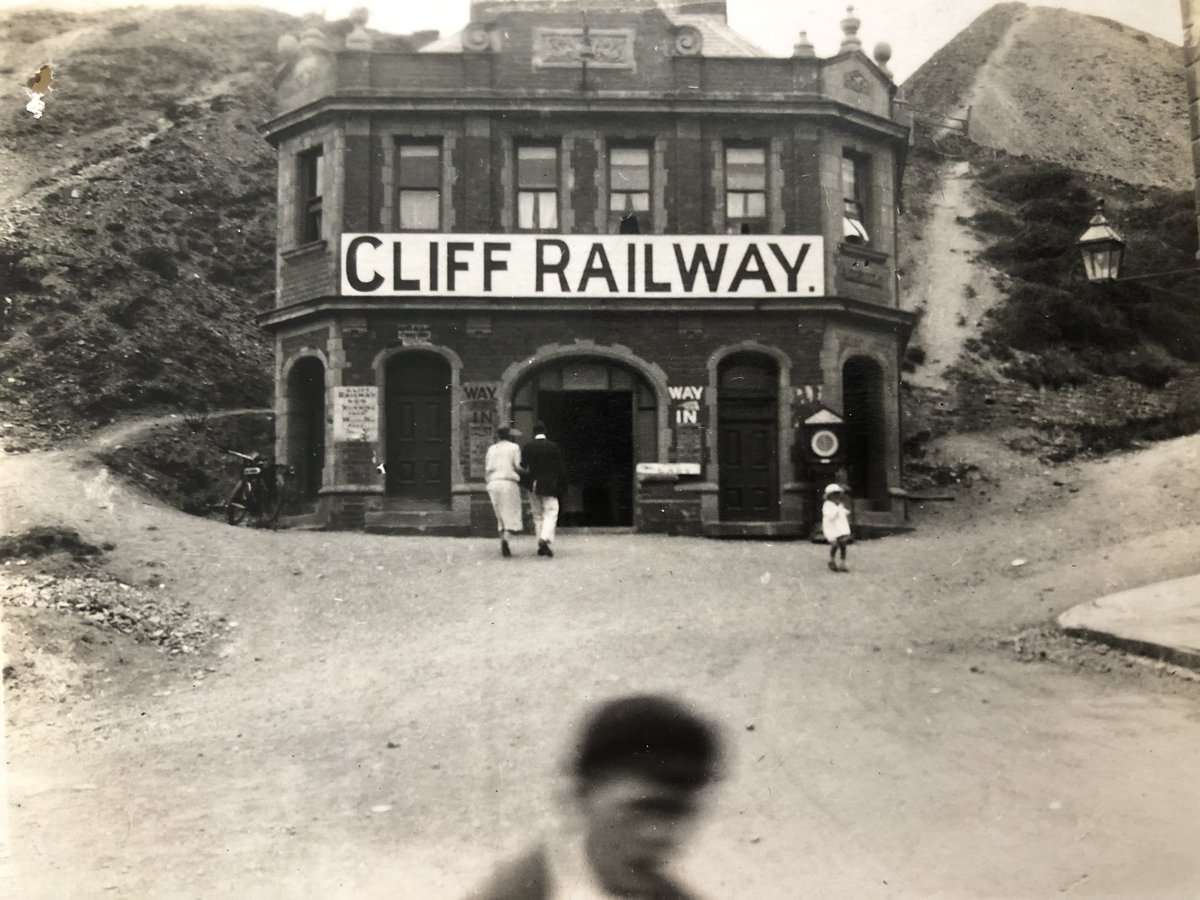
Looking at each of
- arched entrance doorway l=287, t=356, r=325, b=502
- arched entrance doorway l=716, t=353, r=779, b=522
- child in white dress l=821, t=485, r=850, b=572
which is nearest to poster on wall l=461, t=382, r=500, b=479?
arched entrance doorway l=287, t=356, r=325, b=502

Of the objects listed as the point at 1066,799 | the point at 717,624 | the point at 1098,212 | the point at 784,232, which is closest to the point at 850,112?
the point at 784,232

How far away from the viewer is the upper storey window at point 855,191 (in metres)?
10.5

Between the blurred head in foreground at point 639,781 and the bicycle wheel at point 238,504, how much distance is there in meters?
4.18

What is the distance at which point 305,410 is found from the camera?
455 inches

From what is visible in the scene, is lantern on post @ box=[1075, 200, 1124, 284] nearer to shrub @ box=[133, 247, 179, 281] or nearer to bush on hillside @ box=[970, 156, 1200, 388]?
bush on hillside @ box=[970, 156, 1200, 388]

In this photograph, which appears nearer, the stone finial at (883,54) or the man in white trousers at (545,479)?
the stone finial at (883,54)

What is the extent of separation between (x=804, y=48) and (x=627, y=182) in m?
2.87

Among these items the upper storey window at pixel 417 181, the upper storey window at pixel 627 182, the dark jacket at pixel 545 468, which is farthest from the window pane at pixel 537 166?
the dark jacket at pixel 545 468

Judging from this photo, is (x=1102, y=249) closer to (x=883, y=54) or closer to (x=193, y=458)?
(x=883, y=54)

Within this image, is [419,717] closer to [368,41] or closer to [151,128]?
[368,41]

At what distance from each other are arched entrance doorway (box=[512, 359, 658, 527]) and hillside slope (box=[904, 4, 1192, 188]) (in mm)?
3714

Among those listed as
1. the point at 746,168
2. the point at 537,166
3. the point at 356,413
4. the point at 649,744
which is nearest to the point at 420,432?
the point at 356,413

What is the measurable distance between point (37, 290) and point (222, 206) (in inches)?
125

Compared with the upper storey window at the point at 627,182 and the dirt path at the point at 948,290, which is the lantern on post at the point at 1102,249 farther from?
the upper storey window at the point at 627,182
